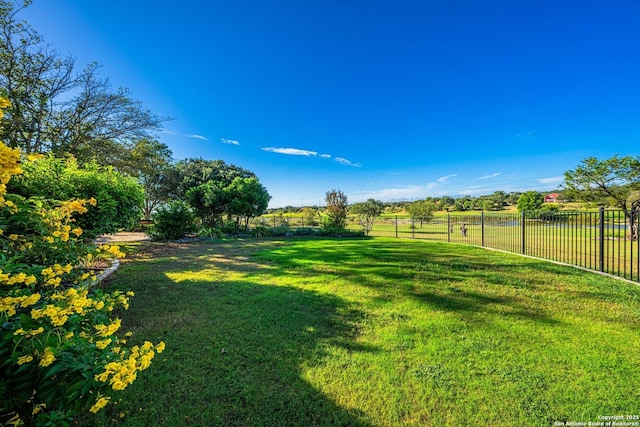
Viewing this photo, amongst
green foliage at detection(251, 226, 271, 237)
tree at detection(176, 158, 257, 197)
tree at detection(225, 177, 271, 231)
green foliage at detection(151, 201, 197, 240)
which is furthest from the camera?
tree at detection(176, 158, 257, 197)

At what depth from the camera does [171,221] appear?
12461 millimetres

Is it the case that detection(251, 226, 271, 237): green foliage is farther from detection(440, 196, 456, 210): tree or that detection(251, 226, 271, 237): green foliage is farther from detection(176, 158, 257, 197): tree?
detection(440, 196, 456, 210): tree

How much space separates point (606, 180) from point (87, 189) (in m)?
23.1

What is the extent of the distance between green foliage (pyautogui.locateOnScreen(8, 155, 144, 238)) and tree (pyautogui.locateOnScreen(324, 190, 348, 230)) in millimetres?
11695

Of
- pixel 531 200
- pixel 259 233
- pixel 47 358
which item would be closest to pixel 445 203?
pixel 531 200

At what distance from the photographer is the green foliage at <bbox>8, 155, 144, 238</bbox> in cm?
353

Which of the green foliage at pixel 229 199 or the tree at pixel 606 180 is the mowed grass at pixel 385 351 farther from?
the tree at pixel 606 180

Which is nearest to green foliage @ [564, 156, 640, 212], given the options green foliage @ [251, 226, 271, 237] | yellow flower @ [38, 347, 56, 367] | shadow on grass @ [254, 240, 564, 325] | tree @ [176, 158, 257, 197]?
shadow on grass @ [254, 240, 564, 325]

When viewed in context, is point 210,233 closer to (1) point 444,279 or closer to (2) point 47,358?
(1) point 444,279

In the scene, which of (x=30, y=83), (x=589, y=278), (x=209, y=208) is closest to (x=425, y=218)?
(x=589, y=278)

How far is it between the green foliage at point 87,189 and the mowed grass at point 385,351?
1.21 meters

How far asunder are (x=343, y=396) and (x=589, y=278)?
5970mm

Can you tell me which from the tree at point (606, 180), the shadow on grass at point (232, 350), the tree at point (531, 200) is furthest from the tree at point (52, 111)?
the tree at point (531, 200)

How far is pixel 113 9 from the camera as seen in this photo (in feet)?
25.3
